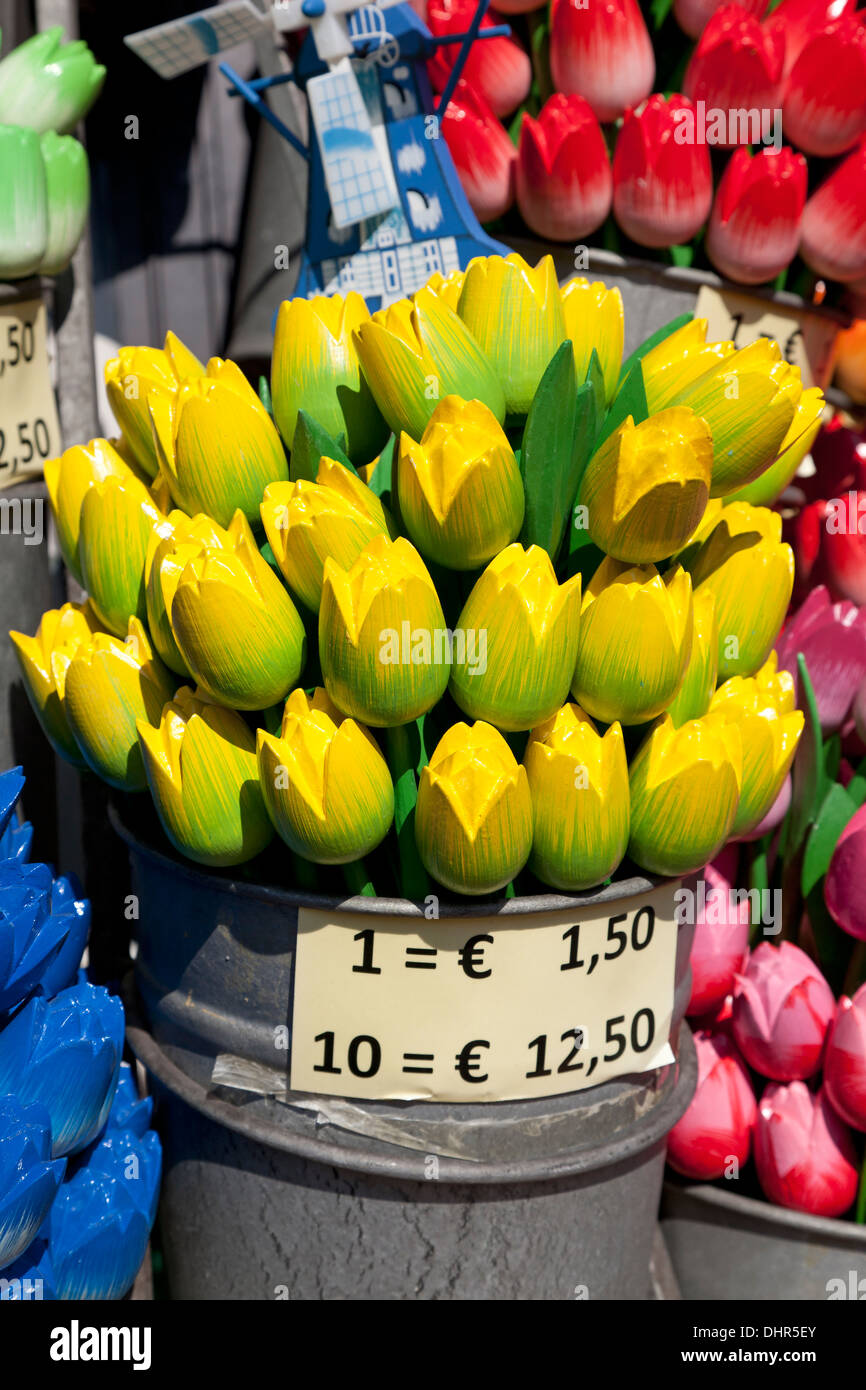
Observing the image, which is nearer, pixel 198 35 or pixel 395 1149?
pixel 395 1149

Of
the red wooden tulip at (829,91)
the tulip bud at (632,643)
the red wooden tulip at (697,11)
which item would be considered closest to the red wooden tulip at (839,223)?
the red wooden tulip at (829,91)

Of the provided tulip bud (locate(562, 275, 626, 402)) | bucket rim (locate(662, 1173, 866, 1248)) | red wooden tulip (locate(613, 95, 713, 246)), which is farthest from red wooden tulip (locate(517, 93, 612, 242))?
bucket rim (locate(662, 1173, 866, 1248))

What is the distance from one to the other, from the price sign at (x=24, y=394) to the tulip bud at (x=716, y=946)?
0.63m

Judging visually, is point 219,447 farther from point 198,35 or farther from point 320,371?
point 198,35

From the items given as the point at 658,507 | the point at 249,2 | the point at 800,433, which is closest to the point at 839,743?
the point at 800,433

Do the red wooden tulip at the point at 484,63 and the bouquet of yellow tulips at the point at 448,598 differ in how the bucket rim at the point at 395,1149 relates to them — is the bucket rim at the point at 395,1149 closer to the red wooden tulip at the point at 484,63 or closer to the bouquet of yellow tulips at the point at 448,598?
the bouquet of yellow tulips at the point at 448,598

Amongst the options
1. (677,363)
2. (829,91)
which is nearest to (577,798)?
(677,363)

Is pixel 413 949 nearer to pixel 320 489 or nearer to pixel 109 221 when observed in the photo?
pixel 320 489

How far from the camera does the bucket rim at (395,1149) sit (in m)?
0.69

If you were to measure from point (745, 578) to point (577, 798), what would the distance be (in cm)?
19

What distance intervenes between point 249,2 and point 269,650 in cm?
71

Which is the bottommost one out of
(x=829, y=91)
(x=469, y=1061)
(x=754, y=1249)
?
(x=754, y=1249)

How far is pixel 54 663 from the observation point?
0.76 meters

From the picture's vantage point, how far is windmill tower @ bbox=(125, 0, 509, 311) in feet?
3.23
